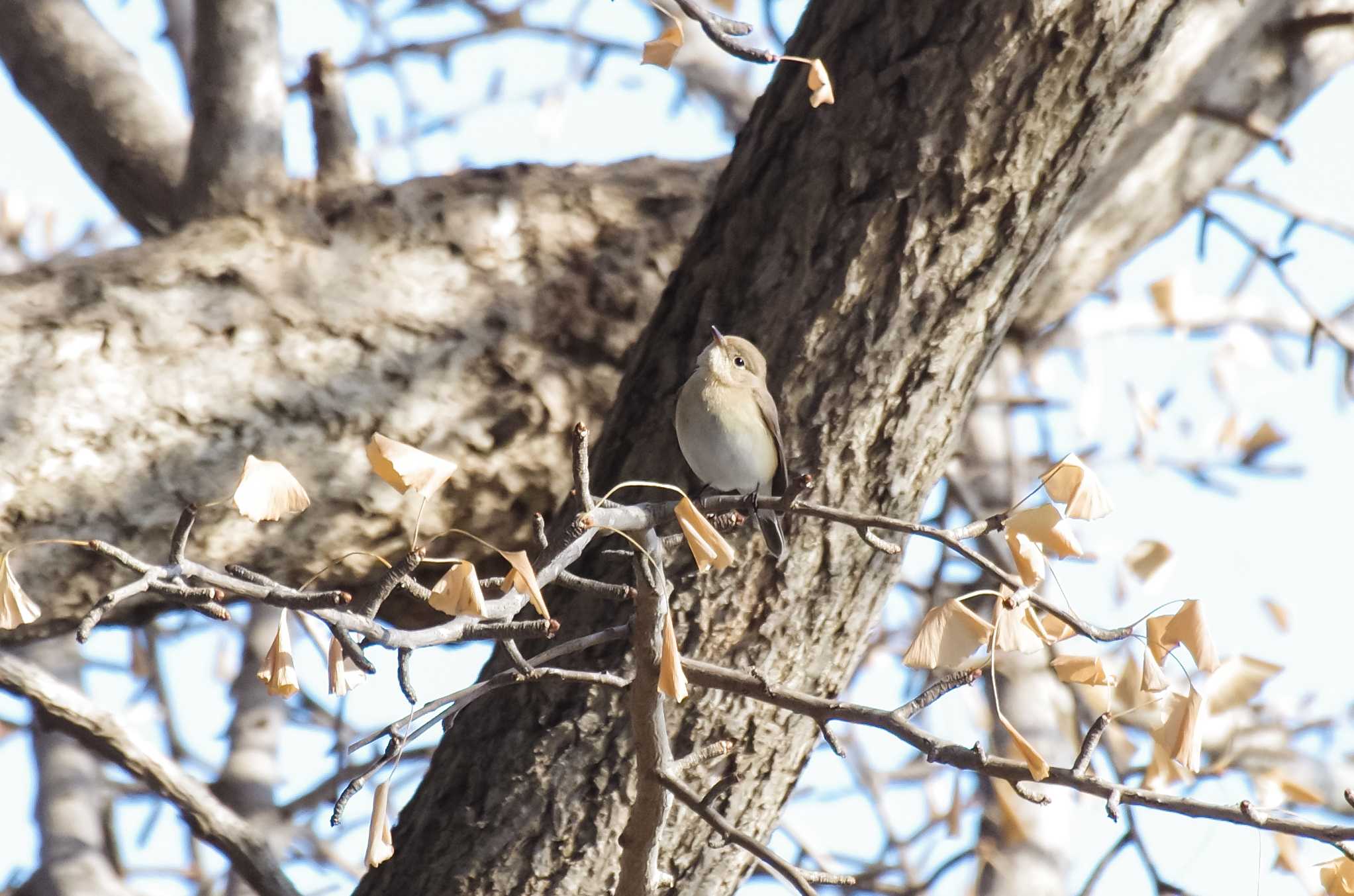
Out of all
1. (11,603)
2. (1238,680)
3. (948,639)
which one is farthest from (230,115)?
(1238,680)

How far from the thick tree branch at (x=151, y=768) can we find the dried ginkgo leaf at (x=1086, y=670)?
161 cm

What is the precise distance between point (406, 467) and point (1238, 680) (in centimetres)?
180

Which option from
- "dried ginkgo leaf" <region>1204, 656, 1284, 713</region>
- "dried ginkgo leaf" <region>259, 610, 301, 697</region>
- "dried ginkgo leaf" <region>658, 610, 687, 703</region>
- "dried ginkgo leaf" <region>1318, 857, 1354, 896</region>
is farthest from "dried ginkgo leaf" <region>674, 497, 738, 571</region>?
"dried ginkgo leaf" <region>1204, 656, 1284, 713</region>

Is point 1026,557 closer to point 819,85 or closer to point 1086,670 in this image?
point 1086,670

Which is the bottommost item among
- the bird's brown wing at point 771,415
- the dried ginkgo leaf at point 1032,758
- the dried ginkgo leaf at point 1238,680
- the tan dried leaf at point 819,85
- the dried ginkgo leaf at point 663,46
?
the dried ginkgo leaf at point 1032,758

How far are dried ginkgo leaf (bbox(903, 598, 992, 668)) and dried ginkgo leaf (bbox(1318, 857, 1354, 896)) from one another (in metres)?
0.58

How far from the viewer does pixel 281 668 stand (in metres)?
Result: 1.60

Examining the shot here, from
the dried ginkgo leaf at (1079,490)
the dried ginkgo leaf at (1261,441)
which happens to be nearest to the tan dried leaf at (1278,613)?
the dried ginkgo leaf at (1261,441)

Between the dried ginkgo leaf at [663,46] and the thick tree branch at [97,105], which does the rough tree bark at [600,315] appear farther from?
the dried ginkgo leaf at [663,46]

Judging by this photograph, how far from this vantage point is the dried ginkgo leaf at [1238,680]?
2.34m

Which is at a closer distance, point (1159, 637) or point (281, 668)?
point (281, 668)

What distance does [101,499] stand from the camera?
8.48ft

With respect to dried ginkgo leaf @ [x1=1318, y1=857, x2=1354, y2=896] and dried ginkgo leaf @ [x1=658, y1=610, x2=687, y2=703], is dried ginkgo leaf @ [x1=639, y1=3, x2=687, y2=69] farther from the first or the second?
dried ginkgo leaf @ [x1=1318, y1=857, x2=1354, y2=896]

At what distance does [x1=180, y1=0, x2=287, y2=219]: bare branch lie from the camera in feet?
9.87
